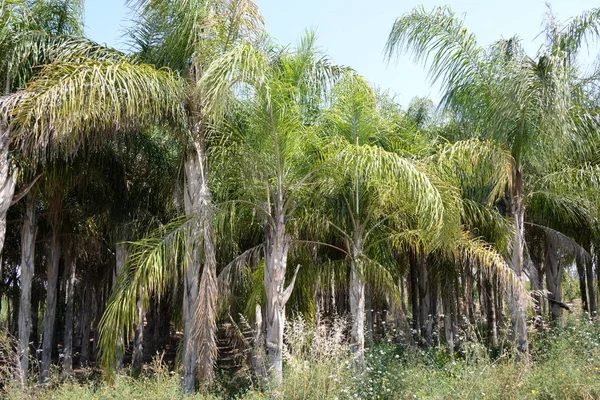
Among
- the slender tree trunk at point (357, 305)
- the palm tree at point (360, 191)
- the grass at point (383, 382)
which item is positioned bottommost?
the grass at point (383, 382)

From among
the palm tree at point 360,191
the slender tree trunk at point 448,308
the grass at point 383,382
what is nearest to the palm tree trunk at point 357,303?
the palm tree at point 360,191

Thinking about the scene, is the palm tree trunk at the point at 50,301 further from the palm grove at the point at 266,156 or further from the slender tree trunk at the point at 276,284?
the slender tree trunk at the point at 276,284

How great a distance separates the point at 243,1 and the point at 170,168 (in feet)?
14.1

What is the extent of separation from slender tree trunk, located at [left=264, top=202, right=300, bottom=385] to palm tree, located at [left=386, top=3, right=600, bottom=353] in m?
3.75

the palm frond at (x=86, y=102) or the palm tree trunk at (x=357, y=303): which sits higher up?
the palm frond at (x=86, y=102)

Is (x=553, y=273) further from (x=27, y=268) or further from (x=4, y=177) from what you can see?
(x=4, y=177)

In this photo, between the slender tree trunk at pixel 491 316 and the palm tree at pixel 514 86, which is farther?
the slender tree trunk at pixel 491 316

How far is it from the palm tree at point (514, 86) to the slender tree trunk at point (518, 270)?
15 millimetres

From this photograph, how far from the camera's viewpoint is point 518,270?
9.77m

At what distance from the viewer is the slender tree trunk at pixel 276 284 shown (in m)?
8.18

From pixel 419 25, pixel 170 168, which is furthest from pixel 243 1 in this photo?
pixel 170 168

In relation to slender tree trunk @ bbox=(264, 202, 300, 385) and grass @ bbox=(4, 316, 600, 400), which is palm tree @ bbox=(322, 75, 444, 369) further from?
slender tree trunk @ bbox=(264, 202, 300, 385)

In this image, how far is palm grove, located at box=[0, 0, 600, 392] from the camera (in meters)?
8.14

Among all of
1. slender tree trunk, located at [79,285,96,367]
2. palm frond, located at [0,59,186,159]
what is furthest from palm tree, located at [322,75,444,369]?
slender tree trunk, located at [79,285,96,367]
